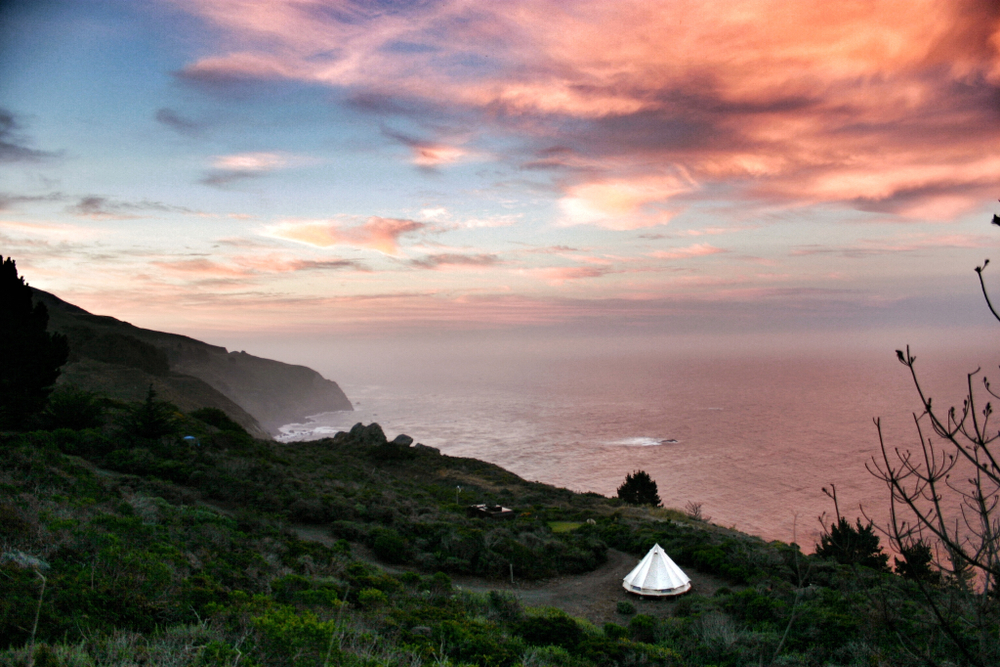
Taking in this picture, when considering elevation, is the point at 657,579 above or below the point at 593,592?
above

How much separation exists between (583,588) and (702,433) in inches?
2738

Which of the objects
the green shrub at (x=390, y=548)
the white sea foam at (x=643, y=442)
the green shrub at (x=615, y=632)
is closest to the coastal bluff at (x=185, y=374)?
the green shrub at (x=390, y=548)

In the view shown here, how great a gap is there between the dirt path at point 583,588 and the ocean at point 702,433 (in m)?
3.94

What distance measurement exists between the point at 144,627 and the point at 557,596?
1131cm

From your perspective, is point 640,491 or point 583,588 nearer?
point 583,588

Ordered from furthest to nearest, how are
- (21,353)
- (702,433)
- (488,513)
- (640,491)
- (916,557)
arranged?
(702,433) < (640,491) < (488,513) < (21,353) < (916,557)

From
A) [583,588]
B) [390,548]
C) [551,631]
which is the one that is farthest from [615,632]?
[390,548]

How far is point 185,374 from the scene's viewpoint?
74875mm

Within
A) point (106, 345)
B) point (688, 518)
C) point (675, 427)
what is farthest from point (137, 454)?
point (675, 427)

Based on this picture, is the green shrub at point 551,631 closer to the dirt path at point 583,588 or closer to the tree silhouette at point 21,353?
the dirt path at point 583,588

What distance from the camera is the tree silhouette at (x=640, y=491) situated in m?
36.2

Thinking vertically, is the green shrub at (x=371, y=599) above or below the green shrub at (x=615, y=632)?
above

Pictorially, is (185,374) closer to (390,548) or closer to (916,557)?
(390,548)

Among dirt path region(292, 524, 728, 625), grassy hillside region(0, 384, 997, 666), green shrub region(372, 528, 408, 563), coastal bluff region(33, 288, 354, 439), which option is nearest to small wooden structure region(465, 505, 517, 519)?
grassy hillside region(0, 384, 997, 666)
